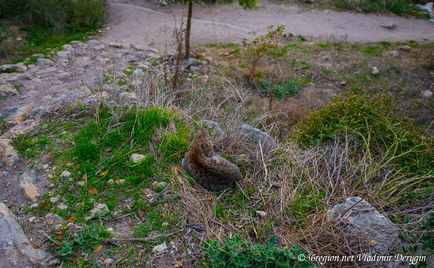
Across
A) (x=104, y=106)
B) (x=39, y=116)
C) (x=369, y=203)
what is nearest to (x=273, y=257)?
(x=369, y=203)

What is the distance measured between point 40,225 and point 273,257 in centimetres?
166

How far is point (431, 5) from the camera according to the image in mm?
8586

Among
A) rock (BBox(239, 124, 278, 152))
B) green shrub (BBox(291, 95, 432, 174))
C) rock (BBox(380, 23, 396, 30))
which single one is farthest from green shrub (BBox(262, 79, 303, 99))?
rock (BBox(380, 23, 396, 30))

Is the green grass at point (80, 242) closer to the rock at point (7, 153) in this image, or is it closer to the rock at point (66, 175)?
the rock at point (66, 175)

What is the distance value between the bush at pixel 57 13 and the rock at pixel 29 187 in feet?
13.9

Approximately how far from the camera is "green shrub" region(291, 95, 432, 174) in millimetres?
3438

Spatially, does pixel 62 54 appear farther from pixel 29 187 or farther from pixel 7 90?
pixel 29 187

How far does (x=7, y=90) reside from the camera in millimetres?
4742

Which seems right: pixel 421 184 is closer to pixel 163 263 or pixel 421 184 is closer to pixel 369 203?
pixel 369 203

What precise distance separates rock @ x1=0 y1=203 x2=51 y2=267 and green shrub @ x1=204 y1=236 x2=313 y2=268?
1.09 m

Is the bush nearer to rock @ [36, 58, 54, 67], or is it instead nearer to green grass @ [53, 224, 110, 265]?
rock @ [36, 58, 54, 67]

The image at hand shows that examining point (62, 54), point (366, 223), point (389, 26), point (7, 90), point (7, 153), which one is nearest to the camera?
point (366, 223)

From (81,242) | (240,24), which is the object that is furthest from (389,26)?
(81,242)

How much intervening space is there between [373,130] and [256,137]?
1123mm
